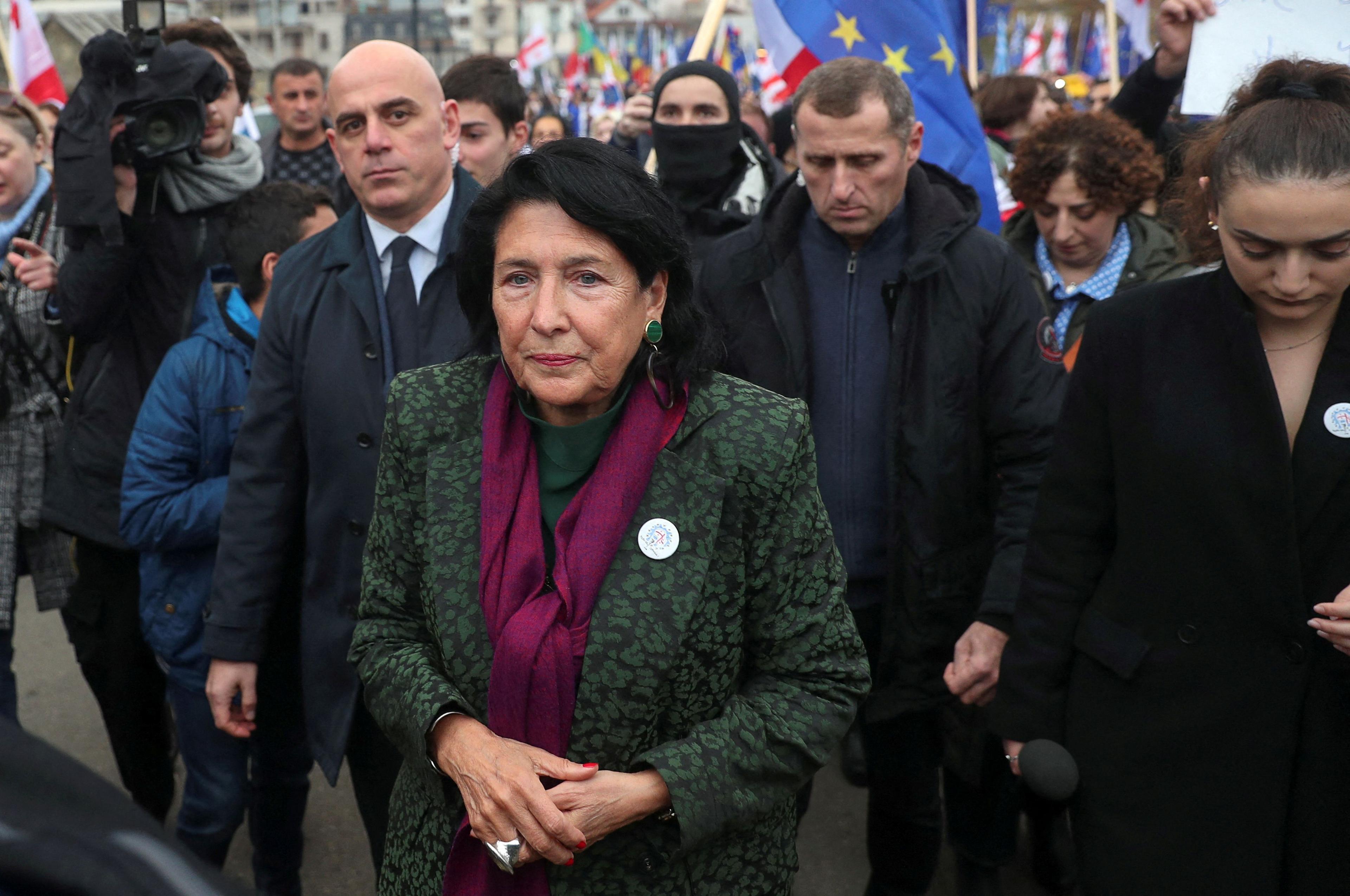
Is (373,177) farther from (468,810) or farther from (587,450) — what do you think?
(468,810)

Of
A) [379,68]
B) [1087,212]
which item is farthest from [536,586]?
[1087,212]

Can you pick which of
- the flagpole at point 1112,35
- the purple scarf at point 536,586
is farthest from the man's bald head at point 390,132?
the flagpole at point 1112,35

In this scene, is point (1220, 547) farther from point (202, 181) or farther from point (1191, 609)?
point (202, 181)

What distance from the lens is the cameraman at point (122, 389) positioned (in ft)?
11.6

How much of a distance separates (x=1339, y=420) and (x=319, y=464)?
2.08 metres

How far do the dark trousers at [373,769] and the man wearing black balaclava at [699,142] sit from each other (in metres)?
2.50

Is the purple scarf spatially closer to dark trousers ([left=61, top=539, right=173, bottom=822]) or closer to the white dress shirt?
the white dress shirt

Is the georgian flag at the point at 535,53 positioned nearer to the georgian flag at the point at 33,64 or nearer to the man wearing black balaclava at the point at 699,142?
the georgian flag at the point at 33,64

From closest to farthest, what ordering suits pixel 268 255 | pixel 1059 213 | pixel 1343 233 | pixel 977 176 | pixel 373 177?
pixel 1343 233 → pixel 373 177 → pixel 268 255 → pixel 1059 213 → pixel 977 176

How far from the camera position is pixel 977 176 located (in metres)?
5.05

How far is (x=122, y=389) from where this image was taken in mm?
3668

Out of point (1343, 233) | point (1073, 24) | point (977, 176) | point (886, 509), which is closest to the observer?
point (1343, 233)

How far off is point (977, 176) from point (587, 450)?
3.38 metres

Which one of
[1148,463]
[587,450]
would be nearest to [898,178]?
[1148,463]
